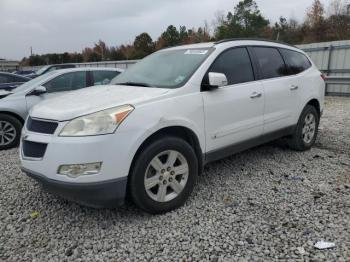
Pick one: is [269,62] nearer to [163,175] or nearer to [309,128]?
[309,128]

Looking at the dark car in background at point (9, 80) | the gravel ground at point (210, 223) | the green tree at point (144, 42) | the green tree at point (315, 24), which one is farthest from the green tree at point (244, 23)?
the gravel ground at point (210, 223)

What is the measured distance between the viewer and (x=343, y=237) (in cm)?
284

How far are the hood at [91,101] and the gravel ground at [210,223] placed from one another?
1097mm

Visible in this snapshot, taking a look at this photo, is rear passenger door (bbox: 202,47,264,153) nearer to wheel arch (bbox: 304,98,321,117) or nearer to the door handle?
the door handle

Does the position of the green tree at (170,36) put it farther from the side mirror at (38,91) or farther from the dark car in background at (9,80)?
the side mirror at (38,91)

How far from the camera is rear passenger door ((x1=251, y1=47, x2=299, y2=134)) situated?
4387mm

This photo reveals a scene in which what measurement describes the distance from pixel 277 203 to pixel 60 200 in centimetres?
244

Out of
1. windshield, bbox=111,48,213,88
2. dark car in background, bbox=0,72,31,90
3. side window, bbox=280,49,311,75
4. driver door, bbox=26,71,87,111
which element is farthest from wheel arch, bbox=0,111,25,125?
side window, bbox=280,49,311,75

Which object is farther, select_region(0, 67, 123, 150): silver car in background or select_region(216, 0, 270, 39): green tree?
select_region(216, 0, 270, 39): green tree

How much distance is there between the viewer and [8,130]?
621 cm

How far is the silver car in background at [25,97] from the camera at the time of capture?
6191mm

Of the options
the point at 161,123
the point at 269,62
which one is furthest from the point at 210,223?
the point at 269,62

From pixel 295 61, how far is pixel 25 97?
5043mm

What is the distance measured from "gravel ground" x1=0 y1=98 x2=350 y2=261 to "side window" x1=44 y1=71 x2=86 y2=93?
8.86 ft
